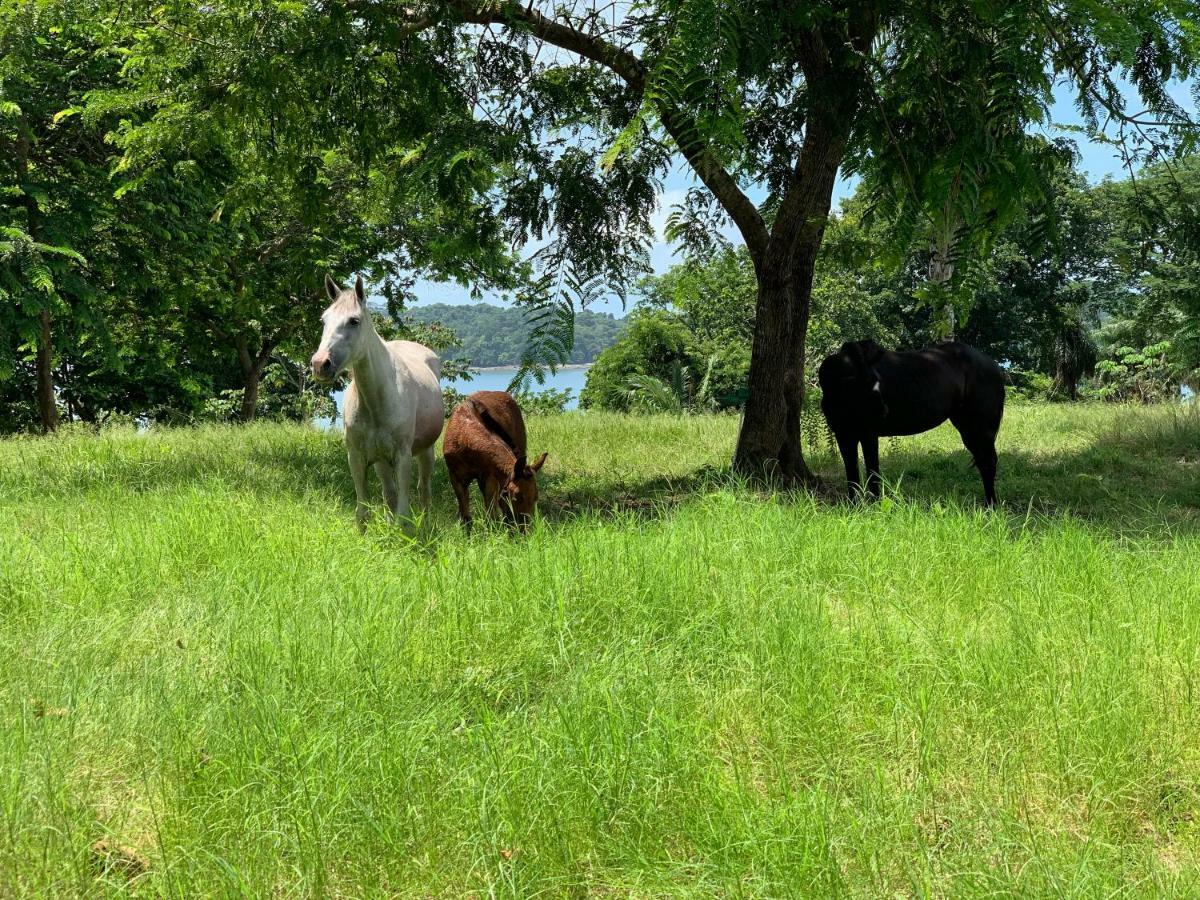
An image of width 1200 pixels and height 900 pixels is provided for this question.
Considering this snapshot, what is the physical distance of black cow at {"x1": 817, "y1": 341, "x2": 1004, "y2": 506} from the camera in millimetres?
7898

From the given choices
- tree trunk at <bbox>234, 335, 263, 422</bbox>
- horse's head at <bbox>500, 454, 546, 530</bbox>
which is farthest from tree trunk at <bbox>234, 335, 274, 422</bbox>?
horse's head at <bbox>500, 454, 546, 530</bbox>

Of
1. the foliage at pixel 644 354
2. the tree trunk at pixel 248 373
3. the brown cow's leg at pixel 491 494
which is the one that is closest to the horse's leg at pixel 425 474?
the brown cow's leg at pixel 491 494

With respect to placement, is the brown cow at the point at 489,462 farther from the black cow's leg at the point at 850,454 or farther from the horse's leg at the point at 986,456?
the horse's leg at the point at 986,456

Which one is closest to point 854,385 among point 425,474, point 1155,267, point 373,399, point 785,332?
point 785,332

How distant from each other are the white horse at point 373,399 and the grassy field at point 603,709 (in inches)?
35.5

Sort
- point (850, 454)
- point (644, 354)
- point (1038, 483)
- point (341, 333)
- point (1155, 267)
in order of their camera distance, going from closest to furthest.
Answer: point (341, 333) → point (1155, 267) → point (850, 454) → point (1038, 483) → point (644, 354)

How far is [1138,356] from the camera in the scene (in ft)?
94.0

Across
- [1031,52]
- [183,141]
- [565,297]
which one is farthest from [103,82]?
[1031,52]

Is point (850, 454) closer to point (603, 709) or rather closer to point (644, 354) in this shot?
point (603, 709)

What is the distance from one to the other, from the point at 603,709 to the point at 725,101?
3.05 metres

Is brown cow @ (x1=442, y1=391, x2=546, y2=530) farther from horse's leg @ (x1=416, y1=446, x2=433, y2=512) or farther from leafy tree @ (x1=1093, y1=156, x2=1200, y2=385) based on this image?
leafy tree @ (x1=1093, y1=156, x2=1200, y2=385)

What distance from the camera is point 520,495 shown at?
19.6ft

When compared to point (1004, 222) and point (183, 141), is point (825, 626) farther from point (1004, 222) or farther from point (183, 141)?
point (183, 141)

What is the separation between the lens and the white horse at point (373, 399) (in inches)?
229
